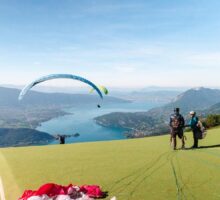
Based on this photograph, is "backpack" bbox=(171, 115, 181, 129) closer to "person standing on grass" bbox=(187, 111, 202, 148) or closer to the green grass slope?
"person standing on grass" bbox=(187, 111, 202, 148)

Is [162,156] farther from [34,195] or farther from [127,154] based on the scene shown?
[34,195]

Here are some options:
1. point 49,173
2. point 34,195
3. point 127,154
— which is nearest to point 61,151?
point 127,154

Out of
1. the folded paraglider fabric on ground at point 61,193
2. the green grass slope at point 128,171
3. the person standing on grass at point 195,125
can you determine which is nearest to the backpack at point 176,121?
the person standing on grass at point 195,125

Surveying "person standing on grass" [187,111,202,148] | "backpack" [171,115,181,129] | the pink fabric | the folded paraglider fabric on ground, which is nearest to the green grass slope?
the pink fabric

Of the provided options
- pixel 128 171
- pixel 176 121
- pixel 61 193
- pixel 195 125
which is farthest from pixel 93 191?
pixel 195 125

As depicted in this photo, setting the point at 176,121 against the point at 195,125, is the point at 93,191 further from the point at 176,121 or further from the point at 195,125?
the point at 195,125
